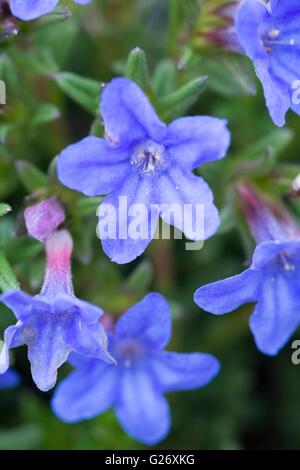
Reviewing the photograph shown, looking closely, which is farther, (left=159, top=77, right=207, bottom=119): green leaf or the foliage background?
the foliage background

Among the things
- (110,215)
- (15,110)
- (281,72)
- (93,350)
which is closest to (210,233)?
(110,215)

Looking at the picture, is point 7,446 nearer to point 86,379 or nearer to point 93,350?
point 86,379

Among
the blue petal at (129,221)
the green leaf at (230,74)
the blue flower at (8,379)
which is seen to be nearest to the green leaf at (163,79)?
the green leaf at (230,74)

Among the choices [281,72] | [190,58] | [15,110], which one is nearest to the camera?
[281,72]

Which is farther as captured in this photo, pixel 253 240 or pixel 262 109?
pixel 262 109

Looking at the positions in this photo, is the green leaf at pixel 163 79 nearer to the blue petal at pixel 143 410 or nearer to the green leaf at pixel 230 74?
the green leaf at pixel 230 74

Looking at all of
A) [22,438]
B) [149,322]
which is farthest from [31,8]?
[22,438]

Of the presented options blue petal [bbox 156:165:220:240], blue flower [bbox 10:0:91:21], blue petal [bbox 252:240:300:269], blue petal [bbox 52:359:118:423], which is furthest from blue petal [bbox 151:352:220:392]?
blue flower [bbox 10:0:91:21]

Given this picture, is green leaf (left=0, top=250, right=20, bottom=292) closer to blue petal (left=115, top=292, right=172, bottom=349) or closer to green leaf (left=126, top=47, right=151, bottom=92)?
blue petal (left=115, top=292, right=172, bottom=349)
